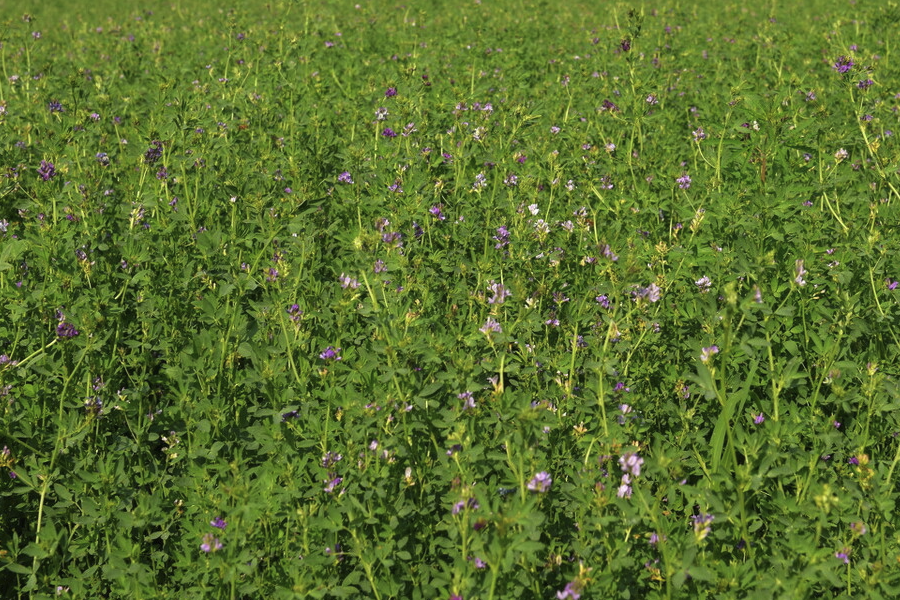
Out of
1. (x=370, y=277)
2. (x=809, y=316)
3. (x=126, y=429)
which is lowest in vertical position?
(x=126, y=429)

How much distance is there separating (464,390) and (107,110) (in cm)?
422

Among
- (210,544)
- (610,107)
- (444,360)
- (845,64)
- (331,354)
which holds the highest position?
(845,64)

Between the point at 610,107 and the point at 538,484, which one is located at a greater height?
the point at 610,107

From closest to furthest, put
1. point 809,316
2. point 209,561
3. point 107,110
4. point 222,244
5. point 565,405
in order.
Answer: point 209,561
point 565,405
point 809,316
point 222,244
point 107,110

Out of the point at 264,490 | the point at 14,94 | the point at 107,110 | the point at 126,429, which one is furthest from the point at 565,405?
the point at 14,94

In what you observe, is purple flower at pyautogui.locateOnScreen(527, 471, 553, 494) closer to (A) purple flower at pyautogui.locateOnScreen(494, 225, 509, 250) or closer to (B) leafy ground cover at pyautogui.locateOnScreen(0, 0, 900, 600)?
(B) leafy ground cover at pyautogui.locateOnScreen(0, 0, 900, 600)

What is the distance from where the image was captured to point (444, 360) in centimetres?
310

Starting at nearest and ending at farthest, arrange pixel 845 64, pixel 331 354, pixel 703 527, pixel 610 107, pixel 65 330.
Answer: pixel 703 527
pixel 331 354
pixel 65 330
pixel 845 64
pixel 610 107

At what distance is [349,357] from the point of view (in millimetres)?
3209

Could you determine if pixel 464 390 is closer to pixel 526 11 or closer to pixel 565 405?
pixel 565 405

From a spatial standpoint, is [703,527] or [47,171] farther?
[47,171]

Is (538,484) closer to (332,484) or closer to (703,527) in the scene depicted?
(703,527)

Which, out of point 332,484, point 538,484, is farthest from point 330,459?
point 538,484

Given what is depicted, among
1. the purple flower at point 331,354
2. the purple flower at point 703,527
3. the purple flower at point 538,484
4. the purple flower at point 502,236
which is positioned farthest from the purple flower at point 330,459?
the purple flower at point 502,236
